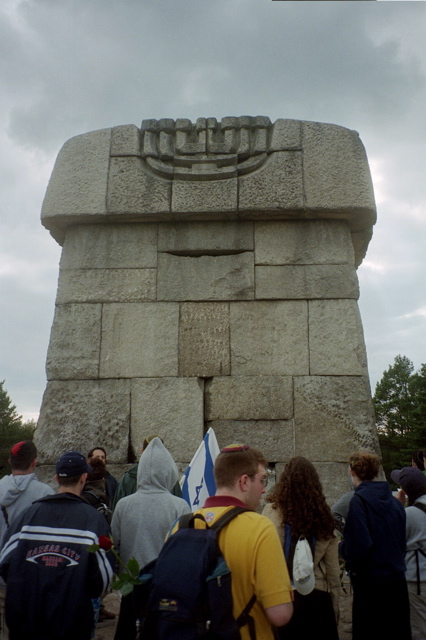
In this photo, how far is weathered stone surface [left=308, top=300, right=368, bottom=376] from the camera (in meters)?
4.79

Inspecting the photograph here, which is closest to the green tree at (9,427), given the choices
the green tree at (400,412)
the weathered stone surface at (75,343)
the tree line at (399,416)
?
the tree line at (399,416)

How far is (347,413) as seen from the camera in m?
4.67

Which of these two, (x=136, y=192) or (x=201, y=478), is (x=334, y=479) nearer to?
(x=201, y=478)

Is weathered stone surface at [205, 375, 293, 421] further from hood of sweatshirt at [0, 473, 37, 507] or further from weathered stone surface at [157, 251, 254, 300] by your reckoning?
hood of sweatshirt at [0, 473, 37, 507]

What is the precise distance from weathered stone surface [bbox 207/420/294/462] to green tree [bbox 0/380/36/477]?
120 feet

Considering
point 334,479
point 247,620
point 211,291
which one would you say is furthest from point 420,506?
point 211,291

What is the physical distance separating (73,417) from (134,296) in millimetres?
1223

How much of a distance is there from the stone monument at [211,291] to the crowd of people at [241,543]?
978mm

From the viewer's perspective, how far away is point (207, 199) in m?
5.15

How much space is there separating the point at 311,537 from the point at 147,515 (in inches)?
33.7

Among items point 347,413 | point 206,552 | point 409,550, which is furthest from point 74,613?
point 347,413

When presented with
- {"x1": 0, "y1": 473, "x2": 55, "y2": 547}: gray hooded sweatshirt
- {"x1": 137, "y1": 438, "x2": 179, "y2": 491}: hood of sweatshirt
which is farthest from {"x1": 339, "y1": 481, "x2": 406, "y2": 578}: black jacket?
{"x1": 0, "y1": 473, "x2": 55, "y2": 547}: gray hooded sweatshirt

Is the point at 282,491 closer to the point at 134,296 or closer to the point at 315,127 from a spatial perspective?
the point at 134,296

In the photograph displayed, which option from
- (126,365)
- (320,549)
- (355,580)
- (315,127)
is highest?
(315,127)
